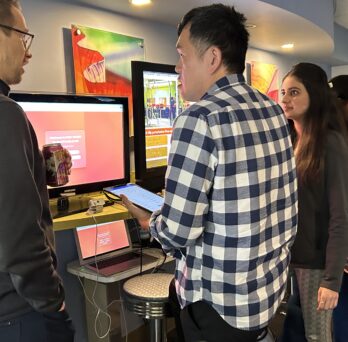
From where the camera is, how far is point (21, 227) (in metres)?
0.83

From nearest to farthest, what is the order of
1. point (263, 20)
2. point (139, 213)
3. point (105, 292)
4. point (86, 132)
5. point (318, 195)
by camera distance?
point (139, 213)
point (318, 195)
point (86, 132)
point (105, 292)
point (263, 20)

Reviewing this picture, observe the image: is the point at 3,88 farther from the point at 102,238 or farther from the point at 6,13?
the point at 102,238

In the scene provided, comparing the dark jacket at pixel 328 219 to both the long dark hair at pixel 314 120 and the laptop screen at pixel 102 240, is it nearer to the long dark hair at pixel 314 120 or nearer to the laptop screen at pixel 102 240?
the long dark hair at pixel 314 120

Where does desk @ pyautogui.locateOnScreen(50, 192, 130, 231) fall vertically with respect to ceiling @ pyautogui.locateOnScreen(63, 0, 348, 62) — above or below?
below

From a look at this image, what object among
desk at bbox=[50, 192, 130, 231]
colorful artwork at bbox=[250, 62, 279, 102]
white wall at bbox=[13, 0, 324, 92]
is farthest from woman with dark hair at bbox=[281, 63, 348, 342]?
colorful artwork at bbox=[250, 62, 279, 102]

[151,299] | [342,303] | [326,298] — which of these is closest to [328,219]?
[326,298]

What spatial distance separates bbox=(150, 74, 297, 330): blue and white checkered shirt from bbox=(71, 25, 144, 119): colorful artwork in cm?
104

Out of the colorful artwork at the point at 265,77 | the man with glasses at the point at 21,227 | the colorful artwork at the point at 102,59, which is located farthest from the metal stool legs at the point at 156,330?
the colorful artwork at the point at 265,77

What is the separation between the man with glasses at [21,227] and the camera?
0.82 metres

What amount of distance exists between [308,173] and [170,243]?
72 centimetres

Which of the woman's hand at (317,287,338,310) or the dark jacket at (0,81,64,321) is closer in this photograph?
the dark jacket at (0,81,64,321)

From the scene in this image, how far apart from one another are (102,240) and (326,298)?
1.04 meters

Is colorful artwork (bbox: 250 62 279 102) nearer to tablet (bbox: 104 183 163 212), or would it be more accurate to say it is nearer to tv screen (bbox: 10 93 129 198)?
tv screen (bbox: 10 93 129 198)

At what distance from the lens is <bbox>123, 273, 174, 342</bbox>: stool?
1543 mm
